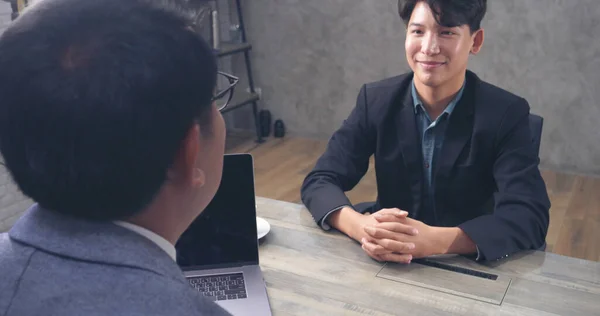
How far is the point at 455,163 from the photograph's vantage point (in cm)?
154

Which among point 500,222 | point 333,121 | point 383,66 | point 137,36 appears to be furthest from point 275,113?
point 137,36

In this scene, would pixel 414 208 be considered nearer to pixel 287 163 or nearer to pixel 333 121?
pixel 287 163

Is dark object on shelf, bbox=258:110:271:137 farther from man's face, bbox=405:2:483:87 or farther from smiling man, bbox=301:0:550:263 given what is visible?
man's face, bbox=405:2:483:87

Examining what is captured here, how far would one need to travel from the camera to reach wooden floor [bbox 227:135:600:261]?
2.80m

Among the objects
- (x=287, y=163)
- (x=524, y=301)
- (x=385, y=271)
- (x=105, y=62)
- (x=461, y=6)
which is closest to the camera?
(x=105, y=62)

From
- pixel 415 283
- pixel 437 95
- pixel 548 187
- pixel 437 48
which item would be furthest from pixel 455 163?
pixel 548 187

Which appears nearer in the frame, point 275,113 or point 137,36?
point 137,36

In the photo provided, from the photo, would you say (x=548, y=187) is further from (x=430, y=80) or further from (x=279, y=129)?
(x=430, y=80)

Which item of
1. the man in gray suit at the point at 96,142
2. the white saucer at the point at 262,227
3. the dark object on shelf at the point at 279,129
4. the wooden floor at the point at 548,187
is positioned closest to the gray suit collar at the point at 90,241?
the man in gray suit at the point at 96,142

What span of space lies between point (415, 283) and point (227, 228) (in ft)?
1.19

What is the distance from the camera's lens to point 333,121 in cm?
430

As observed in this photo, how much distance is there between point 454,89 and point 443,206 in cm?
30

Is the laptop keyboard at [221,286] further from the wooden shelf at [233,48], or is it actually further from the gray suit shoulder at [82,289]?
the wooden shelf at [233,48]

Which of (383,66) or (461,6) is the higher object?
(461,6)
